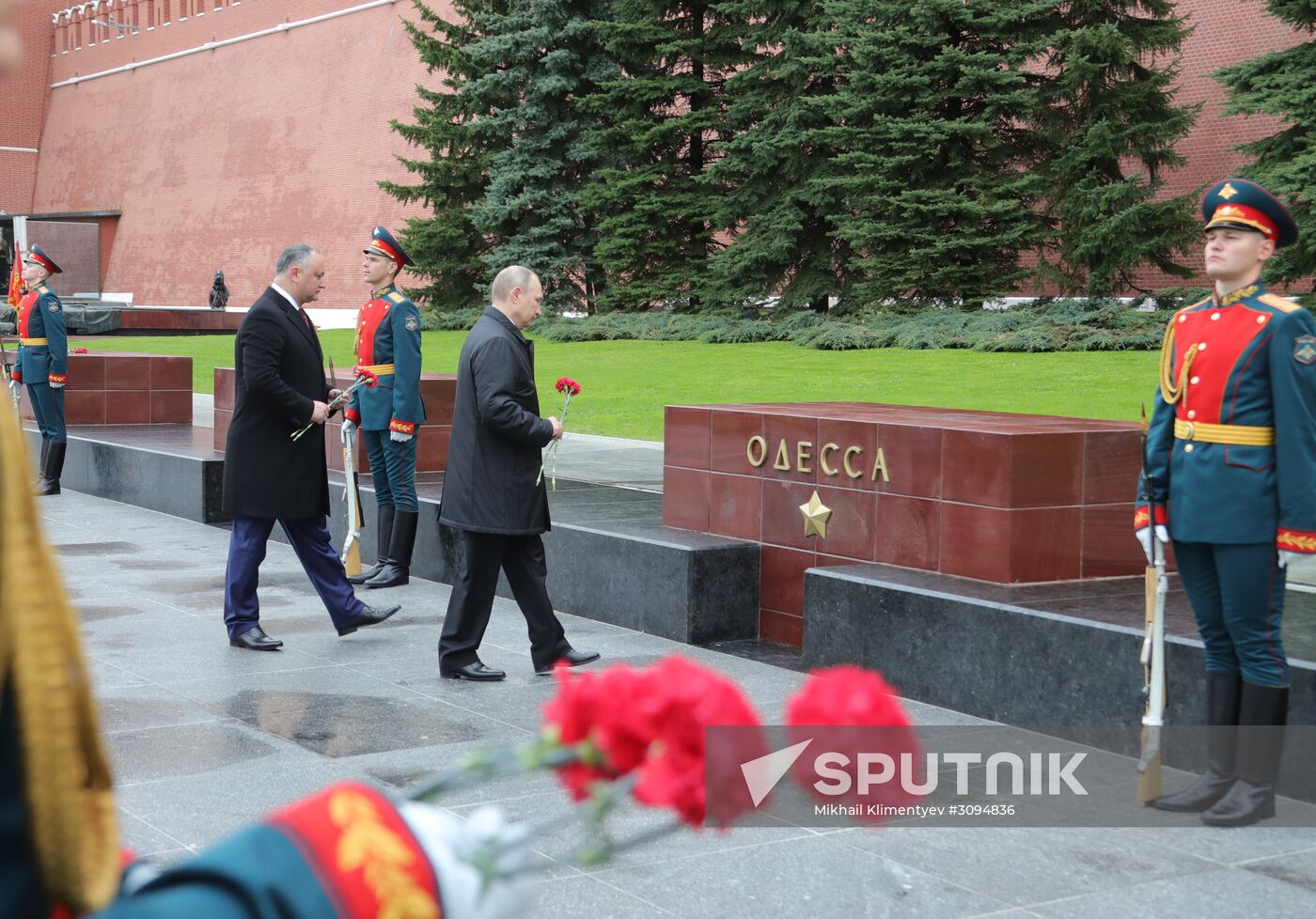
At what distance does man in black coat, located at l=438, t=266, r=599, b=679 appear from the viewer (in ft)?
19.9

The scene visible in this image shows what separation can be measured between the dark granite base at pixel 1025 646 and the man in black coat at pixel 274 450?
230cm

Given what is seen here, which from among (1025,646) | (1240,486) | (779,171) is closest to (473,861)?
(1240,486)

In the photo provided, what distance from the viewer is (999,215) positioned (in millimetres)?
22156

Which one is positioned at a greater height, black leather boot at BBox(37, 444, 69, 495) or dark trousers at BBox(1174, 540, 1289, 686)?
dark trousers at BBox(1174, 540, 1289, 686)

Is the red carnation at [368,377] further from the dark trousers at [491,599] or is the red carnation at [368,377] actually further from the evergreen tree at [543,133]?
the evergreen tree at [543,133]

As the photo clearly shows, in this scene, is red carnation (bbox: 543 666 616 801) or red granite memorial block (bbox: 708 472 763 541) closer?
red carnation (bbox: 543 666 616 801)

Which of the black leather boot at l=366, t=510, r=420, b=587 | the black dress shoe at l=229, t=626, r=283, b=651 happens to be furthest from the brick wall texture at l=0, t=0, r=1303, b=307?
the black dress shoe at l=229, t=626, r=283, b=651

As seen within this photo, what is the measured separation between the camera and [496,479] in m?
6.10

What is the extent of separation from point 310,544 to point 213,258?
134 feet

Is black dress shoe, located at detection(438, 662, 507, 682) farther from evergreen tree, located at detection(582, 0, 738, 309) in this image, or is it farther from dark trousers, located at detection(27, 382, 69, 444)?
evergreen tree, located at detection(582, 0, 738, 309)

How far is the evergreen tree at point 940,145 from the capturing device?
72.3 ft

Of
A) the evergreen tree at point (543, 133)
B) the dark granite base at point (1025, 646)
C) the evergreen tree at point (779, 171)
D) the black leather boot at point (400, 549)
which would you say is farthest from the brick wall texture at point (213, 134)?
the dark granite base at point (1025, 646)

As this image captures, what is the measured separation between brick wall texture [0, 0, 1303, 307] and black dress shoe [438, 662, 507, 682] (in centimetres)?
3250

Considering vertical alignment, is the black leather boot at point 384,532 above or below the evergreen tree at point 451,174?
below
